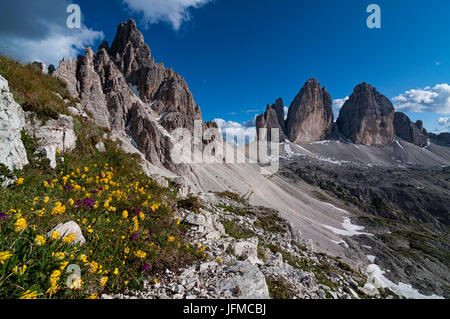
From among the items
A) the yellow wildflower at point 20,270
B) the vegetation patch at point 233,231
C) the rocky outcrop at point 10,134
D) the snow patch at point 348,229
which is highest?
the rocky outcrop at point 10,134

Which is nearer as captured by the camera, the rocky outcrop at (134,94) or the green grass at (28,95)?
the green grass at (28,95)

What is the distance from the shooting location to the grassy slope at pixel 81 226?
2.58 m

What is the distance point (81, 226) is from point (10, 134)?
327 cm

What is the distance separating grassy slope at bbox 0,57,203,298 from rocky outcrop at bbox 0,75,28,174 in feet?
0.81

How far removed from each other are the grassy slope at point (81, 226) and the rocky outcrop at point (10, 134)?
248 mm

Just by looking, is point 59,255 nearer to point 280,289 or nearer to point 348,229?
point 280,289

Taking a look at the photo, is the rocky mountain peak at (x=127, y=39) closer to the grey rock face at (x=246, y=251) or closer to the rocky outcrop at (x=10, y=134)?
the rocky outcrop at (x=10, y=134)

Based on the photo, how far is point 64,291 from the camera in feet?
8.71

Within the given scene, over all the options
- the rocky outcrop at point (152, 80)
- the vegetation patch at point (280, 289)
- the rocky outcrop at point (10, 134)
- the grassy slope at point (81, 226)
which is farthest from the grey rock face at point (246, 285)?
the rocky outcrop at point (152, 80)

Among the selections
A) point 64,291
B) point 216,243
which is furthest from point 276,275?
point 64,291

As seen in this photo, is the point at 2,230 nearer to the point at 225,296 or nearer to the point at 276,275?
the point at 225,296

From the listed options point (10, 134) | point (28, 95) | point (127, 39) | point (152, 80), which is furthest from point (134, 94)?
point (10, 134)

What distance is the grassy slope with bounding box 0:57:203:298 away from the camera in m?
2.58

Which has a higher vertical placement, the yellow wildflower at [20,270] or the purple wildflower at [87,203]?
the purple wildflower at [87,203]
